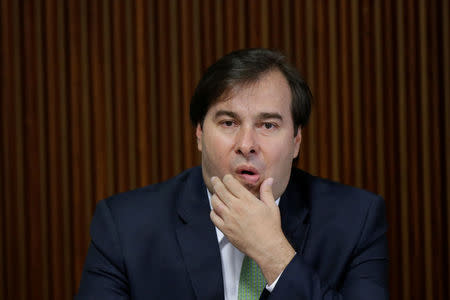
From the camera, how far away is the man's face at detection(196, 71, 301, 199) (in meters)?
1.45

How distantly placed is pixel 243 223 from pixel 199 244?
214 mm

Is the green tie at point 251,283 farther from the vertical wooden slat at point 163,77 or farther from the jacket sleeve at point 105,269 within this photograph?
the vertical wooden slat at point 163,77

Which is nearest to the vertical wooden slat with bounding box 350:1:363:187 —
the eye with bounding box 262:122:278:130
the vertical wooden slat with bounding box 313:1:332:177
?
the vertical wooden slat with bounding box 313:1:332:177

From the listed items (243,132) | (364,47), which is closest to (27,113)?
(243,132)

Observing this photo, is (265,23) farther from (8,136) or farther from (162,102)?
(8,136)

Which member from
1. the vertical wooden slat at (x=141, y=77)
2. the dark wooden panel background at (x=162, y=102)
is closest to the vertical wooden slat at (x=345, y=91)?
the dark wooden panel background at (x=162, y=102)

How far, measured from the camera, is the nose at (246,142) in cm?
142

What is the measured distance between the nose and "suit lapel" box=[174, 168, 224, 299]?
258 mm

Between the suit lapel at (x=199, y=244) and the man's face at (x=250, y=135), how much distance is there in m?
0.14

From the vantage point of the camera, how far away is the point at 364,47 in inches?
94.1

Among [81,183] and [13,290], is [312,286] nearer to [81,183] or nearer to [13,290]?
[81,183]

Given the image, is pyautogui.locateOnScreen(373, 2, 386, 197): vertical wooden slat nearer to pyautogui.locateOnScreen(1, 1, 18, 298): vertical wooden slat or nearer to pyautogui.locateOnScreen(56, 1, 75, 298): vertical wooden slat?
pyautogui.locateOnScreen(56, 1, 75, 298): vertical wooden slat

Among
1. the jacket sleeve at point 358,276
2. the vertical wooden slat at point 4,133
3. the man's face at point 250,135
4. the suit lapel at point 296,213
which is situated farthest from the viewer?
the vertical wooden slat at point 4,133

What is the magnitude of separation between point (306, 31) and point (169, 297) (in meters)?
1.36
